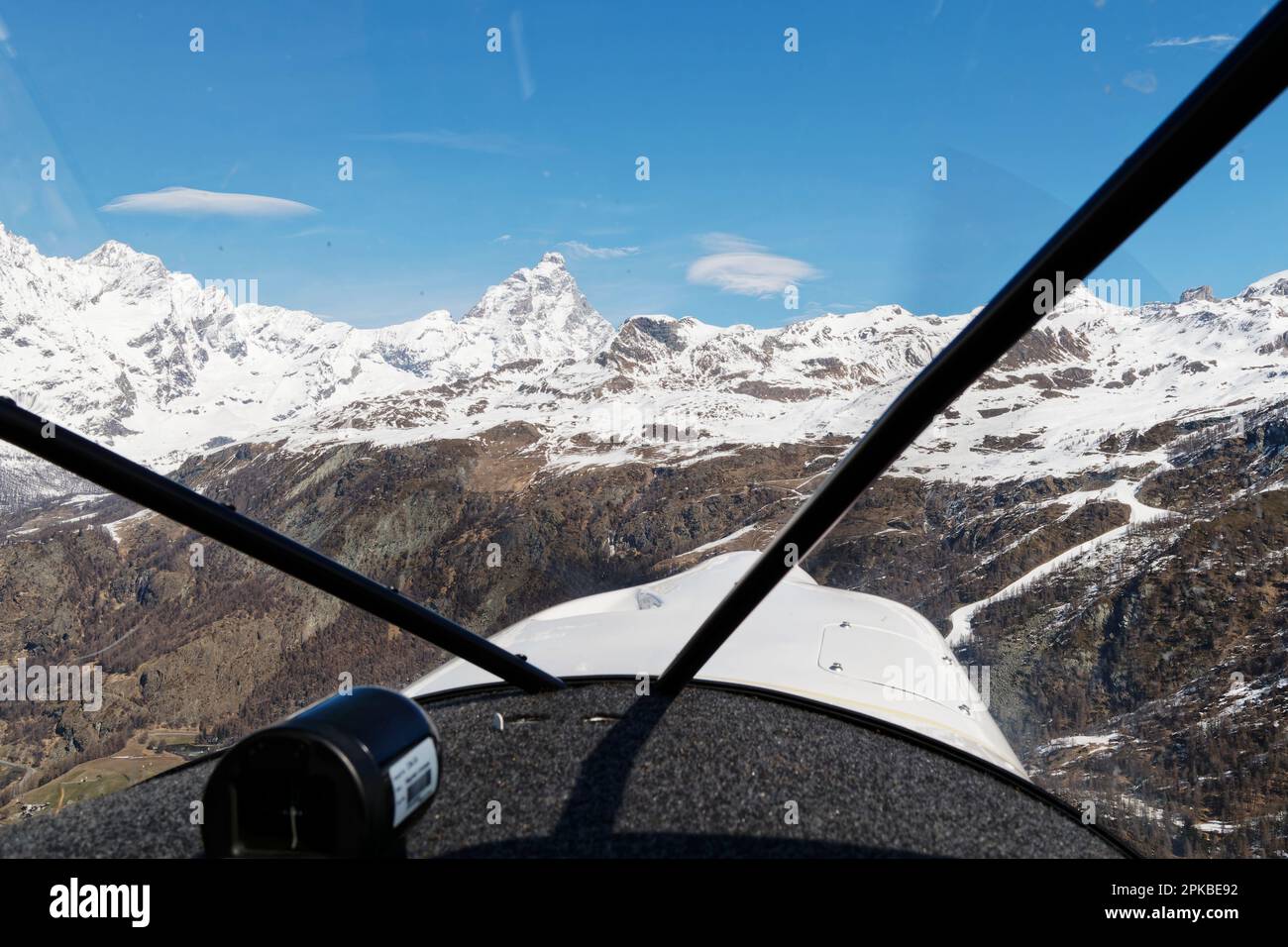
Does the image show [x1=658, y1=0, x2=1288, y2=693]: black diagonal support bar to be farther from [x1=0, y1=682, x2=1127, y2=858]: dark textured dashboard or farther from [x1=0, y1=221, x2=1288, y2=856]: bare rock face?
[x1=0, y1=221, x2=1288, y2=856]: bare rock face

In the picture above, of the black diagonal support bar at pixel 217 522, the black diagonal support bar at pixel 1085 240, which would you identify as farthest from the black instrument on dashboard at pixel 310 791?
the black diagonal support bar at pixel 1085 240

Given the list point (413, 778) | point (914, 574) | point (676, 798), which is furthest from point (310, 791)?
point (914, 574)

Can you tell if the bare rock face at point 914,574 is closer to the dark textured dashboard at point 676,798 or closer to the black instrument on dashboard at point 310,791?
the dark textured dashboard at point 676,798

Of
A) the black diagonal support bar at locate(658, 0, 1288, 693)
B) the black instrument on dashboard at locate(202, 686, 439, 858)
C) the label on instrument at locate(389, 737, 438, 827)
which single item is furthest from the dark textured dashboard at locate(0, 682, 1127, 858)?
the black diagonal support bar at locate(658, 0, 1288, 693)

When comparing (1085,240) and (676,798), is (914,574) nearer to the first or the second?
(676,798)

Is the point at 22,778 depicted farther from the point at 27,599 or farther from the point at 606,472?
the point at 606,472
